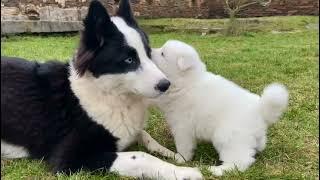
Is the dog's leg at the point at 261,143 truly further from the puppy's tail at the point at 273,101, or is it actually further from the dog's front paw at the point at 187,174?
the dog's front paw at the point at 187,174

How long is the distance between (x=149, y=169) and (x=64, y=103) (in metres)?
0.74

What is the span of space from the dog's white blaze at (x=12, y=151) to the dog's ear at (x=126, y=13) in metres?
1.10

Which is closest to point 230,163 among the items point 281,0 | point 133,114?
point 133,114

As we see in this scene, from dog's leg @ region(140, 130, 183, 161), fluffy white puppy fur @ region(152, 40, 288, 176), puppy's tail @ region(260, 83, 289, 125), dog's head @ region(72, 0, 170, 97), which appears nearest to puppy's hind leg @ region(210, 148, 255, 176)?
fluffy white puppy fur @ region(152, 40, 288, 176)

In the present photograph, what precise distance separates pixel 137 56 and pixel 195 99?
0.50 m

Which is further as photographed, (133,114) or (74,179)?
(133,114)

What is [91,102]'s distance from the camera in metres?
3.29

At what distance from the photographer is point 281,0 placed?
1678 cm

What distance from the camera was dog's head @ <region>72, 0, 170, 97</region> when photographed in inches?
121

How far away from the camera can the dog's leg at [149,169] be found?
9.88 ft

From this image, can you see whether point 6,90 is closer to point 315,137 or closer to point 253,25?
point 315,137

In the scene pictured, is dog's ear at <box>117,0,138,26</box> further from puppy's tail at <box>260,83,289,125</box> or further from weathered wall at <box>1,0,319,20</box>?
weathered wall at <box>1,0,319,20</box>

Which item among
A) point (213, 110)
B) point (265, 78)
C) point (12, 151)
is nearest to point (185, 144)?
point (213, 110)

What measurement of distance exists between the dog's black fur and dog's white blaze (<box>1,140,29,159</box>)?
0.03 metres
